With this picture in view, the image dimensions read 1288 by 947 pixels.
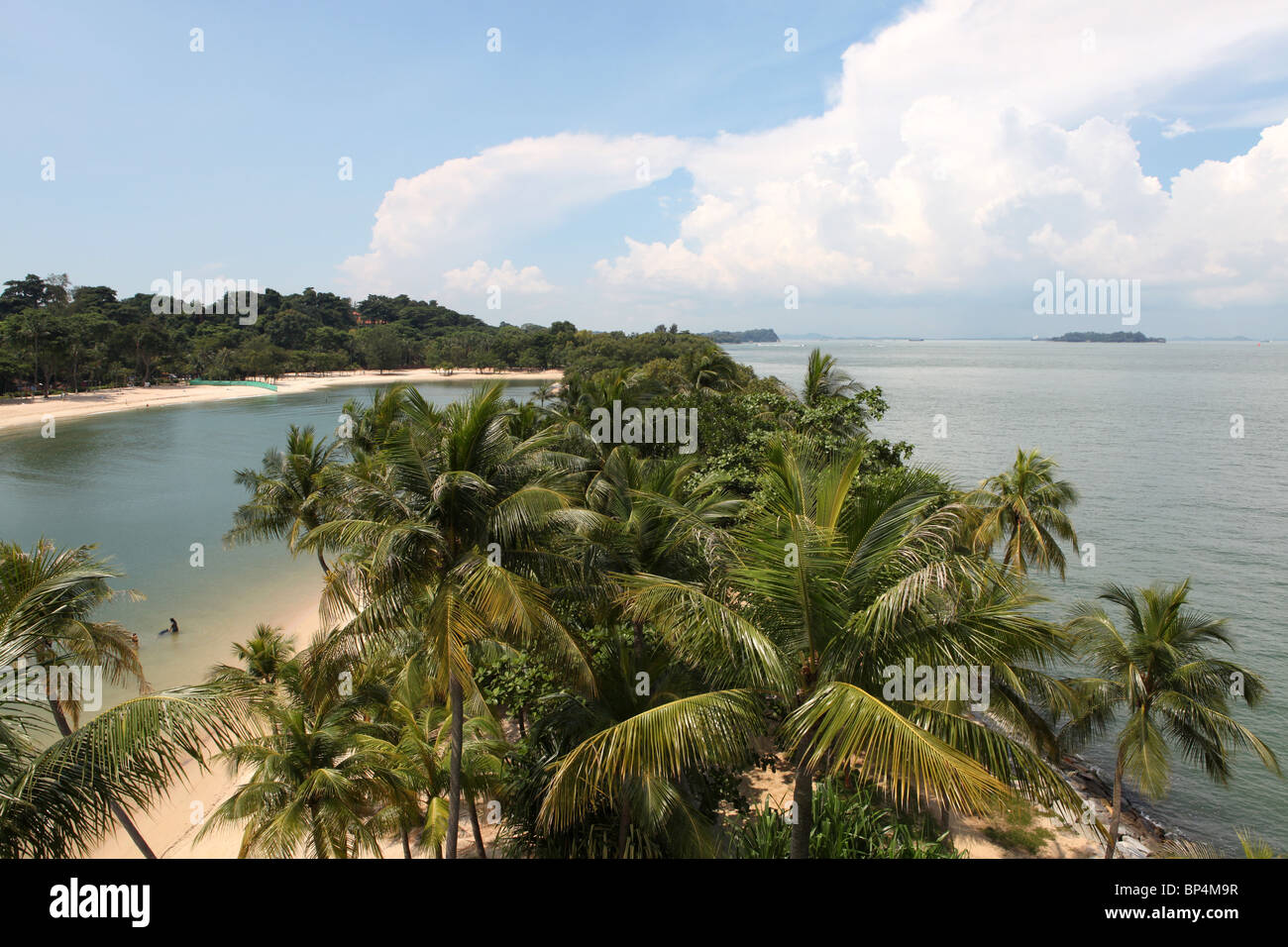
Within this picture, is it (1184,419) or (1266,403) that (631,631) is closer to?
(1184,419)

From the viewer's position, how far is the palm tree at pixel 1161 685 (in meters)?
12.9

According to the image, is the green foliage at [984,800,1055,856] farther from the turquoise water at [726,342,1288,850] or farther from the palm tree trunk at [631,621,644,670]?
the palm tree trunk at [631,621,644,670]

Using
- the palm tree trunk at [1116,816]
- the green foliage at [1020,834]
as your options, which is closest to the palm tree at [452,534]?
the green foliage at [1020,834]

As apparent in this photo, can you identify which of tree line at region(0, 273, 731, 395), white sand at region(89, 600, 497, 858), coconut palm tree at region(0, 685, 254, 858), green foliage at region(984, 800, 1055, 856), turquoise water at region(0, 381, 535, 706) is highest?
tree line at region(0, 273, 731, 395)

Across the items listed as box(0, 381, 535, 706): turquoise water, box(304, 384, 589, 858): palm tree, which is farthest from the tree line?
box(304, 384, 589, 858): palm tree

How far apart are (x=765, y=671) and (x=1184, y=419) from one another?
3424 inches

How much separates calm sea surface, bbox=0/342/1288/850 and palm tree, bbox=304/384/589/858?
559 cm

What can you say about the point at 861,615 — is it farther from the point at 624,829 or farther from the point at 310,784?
A: the point at 310,784

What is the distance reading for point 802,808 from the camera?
6.35 m

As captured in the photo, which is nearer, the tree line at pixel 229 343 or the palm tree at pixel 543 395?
the palm tree at pixel 543 395

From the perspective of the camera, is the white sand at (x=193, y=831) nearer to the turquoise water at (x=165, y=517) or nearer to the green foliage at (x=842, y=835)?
the green foliage at (x=842, y=835)

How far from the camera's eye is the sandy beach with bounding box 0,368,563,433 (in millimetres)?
77250

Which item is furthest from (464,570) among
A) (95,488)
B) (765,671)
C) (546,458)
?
(95,488)

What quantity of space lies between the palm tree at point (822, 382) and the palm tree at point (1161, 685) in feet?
37.2
